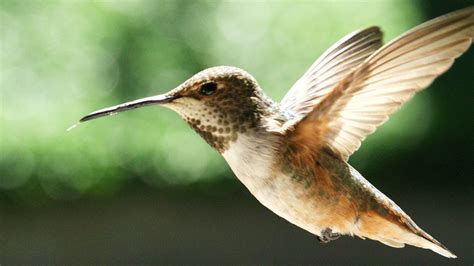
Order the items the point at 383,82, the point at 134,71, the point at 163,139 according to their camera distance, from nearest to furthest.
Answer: the point at 383,82 < the point at 163,139 < the point at 134,71

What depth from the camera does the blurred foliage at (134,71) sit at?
340cm

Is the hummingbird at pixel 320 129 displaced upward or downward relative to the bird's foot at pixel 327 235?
upward

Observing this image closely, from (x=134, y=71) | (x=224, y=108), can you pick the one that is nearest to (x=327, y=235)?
(x=224, y=108)

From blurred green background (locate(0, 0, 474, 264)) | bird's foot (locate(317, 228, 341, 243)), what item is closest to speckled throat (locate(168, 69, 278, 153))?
bird's foot (locate(317, 228, 341, 243))

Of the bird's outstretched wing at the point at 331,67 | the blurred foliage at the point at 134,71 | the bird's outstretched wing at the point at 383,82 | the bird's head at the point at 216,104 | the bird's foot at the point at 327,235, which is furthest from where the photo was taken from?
the blurred foliage at the point at 134,71

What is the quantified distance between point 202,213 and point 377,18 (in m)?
1.12

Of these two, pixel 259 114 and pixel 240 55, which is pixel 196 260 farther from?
pixel 259 114

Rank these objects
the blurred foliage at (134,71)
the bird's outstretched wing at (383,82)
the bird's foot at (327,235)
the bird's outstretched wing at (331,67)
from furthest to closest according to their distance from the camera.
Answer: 1. the blurred foliage at (134,71)
2. the bird's outstretched wing at (331,67)
3. the bird's foot at (327,235)
4. the bird's outstretched wing at (383,82)

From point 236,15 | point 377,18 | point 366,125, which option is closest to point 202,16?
point 236,15

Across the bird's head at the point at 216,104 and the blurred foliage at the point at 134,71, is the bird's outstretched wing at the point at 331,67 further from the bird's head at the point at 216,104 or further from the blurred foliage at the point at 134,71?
the blurred foliage at the point at 134,71

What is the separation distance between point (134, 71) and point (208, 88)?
2405 mm

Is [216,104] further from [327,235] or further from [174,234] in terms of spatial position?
[174,234]

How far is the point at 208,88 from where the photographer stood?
1.27m

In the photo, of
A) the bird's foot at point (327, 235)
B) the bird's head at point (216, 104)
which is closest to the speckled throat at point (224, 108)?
the bird's head at point (216, 104)
